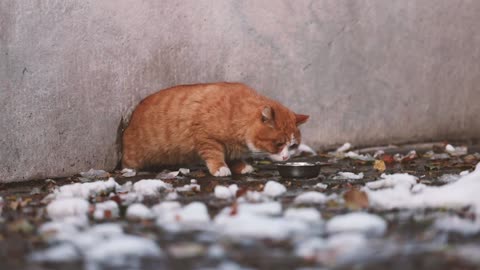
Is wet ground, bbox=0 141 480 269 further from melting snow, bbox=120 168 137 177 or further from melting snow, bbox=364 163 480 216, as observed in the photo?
melting snow, bbox=120 168 137 177

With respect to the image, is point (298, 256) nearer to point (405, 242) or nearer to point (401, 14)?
point (405, 242)

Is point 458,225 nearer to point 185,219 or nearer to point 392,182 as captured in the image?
point 185,219

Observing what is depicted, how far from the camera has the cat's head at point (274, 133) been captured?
5422 mm

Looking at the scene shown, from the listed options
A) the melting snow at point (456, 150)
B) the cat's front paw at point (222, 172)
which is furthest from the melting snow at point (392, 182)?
the melting snow at point (456, 150)

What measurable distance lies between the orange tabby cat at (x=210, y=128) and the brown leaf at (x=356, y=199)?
1657 millimetres

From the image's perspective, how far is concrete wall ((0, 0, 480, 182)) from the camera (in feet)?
16.3

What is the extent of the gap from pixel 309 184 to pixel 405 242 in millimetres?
1933

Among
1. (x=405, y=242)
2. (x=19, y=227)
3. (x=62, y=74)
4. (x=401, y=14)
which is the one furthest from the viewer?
(x=401, y=14)

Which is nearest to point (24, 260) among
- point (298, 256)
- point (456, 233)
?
point (298, 256)

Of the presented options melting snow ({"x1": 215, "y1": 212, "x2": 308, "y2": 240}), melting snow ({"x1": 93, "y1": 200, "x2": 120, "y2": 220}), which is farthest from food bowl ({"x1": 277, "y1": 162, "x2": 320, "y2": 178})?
melting snow ({"x1": 215, "y1": 212, "x2": 308, "y2": 240})

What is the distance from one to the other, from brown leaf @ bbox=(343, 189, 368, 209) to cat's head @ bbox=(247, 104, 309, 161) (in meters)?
1.61

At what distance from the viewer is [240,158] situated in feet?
19.1

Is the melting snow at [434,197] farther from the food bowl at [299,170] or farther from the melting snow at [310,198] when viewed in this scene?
the food bowl at [299,170]

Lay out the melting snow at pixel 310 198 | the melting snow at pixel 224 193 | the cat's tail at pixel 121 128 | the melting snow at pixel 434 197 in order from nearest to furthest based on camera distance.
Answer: the melting snow at pixel 434 197 → the melting snow at pixel 310 198 → the melting snow at pixel 224 193 → the cat's tail at pixel 121 128
